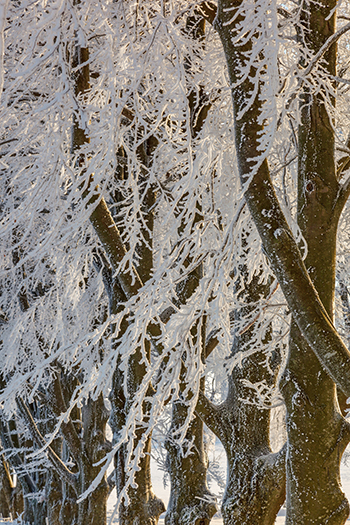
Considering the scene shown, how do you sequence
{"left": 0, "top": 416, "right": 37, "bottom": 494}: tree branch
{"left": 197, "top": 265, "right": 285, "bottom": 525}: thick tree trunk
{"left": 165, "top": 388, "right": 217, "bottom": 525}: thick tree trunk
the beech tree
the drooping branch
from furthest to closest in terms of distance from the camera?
{"left": 0, "top": 416, "right": 37, "bottom": 494}: tree branch → {"left": 165, "top": 388, "right": 217, "bottom": 525}: thick tree trunk → {"left": 197, "top": 265, "right": 285, "bottom": 525}: thick tree trunk → the beech tree → the drooping branch

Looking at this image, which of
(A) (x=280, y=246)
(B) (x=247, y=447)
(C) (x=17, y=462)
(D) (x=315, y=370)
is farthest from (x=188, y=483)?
(C) (x=17, y=462)

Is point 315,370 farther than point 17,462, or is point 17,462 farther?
point 17,462

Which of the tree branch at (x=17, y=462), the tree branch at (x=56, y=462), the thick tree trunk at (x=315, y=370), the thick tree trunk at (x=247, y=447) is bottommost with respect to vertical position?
A: the tree branch at (x=17, y=462)

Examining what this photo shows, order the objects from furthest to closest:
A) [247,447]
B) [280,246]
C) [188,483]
Answer: [188,483] → [247,447] → [280,246]

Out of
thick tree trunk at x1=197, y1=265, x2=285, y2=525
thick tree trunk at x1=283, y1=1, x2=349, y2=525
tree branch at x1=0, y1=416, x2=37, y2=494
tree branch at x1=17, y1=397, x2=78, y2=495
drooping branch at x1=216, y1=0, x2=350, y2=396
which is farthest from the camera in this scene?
tree branch at x1=0, y1=416, x2=37, y2=494

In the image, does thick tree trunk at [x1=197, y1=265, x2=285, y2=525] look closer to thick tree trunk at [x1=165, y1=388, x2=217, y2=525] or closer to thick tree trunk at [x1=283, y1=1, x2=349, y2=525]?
thick tree trunk at [x1=165, y1=388, x2=217, y2=525]

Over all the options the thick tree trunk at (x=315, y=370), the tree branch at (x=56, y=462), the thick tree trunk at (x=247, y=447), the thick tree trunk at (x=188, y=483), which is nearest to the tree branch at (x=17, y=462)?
the tree branch at (x=56, y=462)

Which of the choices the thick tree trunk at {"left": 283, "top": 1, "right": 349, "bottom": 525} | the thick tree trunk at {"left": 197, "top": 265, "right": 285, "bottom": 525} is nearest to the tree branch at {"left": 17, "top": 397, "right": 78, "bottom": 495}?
the thick tree trunk at {"left": 197, "top": 265, "right": 285, "bottom": 525}

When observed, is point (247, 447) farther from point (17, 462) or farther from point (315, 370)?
point (17, 462)

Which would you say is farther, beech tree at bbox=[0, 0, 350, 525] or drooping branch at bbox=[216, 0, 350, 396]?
beech tree at bbox=[0, 0, 350, 525]

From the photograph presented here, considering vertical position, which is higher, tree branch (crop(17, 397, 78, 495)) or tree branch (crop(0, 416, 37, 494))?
tree branch (crop(17, 397, 78, 495))

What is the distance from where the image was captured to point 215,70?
194 inches

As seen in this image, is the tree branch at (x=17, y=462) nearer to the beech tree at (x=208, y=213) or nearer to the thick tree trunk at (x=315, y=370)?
the beech tree at (x=208, y=213)

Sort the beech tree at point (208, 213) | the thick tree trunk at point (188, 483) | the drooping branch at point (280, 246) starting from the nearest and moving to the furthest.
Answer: the drooping branch at point (280, 246)
the beech tree at point (208, 213)
the thick tree trunk at point (188, 483)
